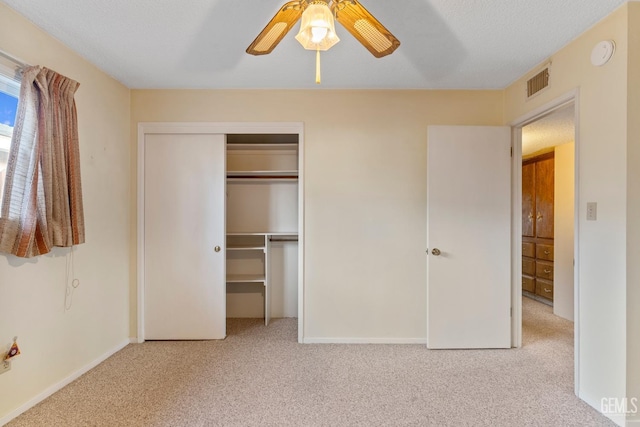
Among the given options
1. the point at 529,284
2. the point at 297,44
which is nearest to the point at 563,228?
the point at 529,284

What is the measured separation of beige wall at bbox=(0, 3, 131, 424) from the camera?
1.86m

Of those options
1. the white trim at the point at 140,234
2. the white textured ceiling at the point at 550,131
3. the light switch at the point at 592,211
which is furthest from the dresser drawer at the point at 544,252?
the white trim at the point at 140,234

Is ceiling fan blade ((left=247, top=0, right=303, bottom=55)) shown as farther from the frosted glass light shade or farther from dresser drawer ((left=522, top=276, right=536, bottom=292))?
dresser drawer ((left=522, top=276, right=536, bottom=292))

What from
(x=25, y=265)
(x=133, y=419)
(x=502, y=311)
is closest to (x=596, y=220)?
(x=502, y=311)

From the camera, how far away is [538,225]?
4.54m

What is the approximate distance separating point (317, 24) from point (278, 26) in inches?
8.5

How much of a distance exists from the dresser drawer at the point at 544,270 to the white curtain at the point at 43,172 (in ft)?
17.5

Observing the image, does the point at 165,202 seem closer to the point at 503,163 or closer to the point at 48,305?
the point at 48,305

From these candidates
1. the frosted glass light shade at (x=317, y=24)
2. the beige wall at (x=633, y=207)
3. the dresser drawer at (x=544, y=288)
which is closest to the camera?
the frosted glass light shade at (x=317, y=24)

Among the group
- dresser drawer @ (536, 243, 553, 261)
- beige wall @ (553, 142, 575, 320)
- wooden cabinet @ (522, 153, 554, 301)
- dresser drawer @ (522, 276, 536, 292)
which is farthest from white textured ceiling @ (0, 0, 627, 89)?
dresser drawer @ (522, 276, 536, 292)

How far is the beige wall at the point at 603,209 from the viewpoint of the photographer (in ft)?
5.77

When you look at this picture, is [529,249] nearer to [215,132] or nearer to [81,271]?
[215,132]

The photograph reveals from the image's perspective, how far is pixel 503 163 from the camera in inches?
109

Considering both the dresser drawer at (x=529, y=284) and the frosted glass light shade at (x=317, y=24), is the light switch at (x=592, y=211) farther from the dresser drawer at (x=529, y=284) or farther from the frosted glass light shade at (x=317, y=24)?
the dresser drawer at (x=529, y=284)
